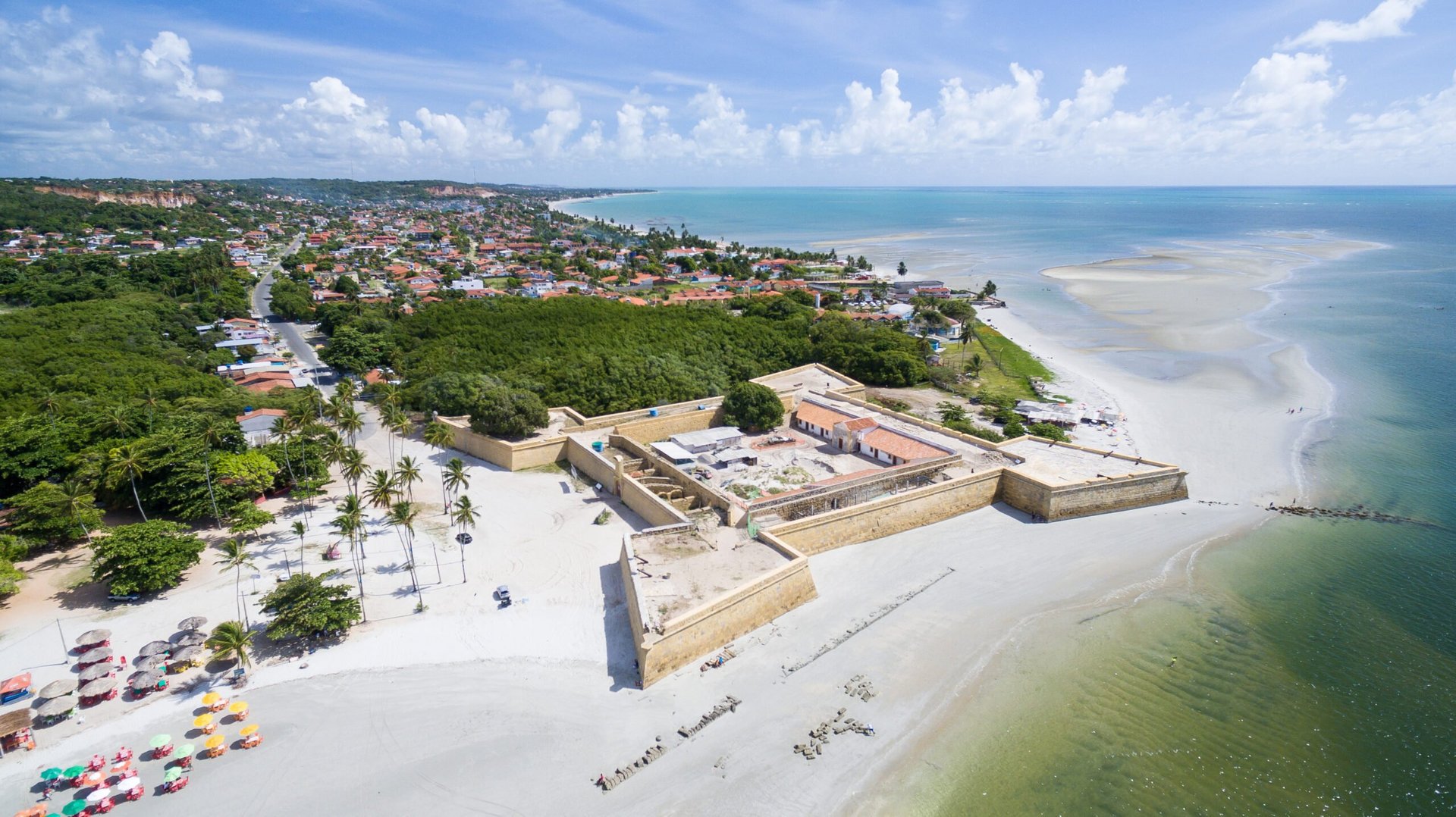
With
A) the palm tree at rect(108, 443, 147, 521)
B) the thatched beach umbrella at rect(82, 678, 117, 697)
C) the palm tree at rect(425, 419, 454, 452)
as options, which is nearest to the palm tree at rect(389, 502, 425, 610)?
the thatched beach umbrella at rect(82, 678, 117, 697)

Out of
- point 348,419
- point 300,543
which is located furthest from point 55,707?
point 348,419

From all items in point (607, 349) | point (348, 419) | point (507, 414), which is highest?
point (607, 349)

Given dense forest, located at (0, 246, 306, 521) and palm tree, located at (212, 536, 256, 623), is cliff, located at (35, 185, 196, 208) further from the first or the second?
palm tree, located at (212, 536, 256, 623)

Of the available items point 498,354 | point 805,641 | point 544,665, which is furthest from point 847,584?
point 498,354

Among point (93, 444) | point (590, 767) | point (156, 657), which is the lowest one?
point (590, 767)

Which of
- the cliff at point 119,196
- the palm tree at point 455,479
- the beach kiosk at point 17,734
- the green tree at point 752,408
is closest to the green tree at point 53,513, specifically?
the beach kiosk at point 17,734

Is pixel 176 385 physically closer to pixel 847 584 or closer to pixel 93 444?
pixel 93 444

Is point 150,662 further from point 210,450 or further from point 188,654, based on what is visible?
point 210,450
